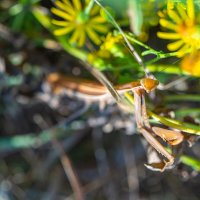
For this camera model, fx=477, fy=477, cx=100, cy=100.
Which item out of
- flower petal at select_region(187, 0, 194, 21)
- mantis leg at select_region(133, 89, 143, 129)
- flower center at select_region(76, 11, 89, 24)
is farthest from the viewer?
flower center at select_region(76, 11, 89, 24)

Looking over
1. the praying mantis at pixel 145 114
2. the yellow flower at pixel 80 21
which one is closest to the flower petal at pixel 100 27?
the yellow flower at pixel 80 21

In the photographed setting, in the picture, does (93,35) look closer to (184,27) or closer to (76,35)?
(76,35)

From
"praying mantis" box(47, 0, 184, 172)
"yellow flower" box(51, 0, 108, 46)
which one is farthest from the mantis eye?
"yellow flower" box(51, 0, 108, 46)

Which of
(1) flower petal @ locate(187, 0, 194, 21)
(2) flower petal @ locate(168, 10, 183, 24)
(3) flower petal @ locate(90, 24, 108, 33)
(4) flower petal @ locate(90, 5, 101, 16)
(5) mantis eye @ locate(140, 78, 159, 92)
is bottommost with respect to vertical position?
(5) mantis eye @ locate(140, 78, 159, 92)

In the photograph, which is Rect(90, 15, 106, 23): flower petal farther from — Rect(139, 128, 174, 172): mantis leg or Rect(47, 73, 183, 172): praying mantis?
Rect(139, 128, 174, 172): mantis leg

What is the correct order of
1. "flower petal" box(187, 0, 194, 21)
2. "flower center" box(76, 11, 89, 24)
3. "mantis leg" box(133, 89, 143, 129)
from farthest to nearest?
"flower center" box(76, 11, 89, 24) < "mantis leg" box(133, 89, 143, 129) < "flower petal" box(187, 0, 194, 21)

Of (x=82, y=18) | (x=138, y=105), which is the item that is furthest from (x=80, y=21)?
(x=138, y=105)
